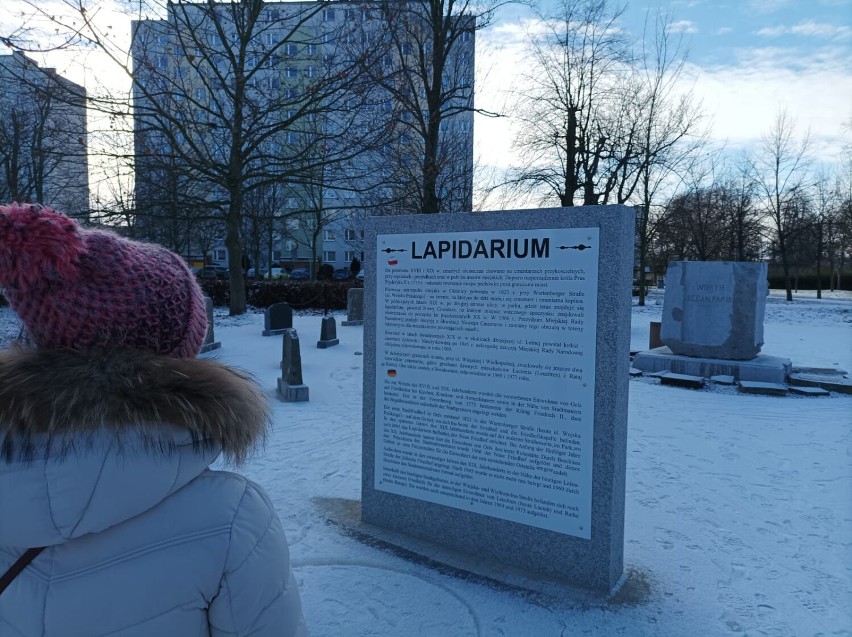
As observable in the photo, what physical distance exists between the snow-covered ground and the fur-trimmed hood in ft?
6.87

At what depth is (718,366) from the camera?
993cm

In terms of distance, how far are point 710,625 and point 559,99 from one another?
2166 cm

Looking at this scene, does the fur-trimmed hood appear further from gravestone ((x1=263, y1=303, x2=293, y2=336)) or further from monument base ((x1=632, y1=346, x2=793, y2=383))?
gravestone ((x1=263, y1=303, x2=293, y2=336))

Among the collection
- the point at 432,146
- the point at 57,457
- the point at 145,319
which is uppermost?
the point at 432,146

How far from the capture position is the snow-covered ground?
3.06m

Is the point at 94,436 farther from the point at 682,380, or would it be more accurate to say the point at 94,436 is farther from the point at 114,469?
the point at 682,380

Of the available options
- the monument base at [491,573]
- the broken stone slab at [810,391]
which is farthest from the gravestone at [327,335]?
the monument base at [491,573]

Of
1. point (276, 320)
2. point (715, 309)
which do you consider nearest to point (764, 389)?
point (715, 309)

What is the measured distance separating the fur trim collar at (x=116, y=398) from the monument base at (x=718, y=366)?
10017 millimetres

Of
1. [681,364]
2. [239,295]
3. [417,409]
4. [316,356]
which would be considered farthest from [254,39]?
[417,409]

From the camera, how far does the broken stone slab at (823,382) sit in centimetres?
898

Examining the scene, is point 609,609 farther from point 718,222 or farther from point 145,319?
point 718,222

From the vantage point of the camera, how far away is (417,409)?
3.86 m

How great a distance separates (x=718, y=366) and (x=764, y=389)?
1.10 m
